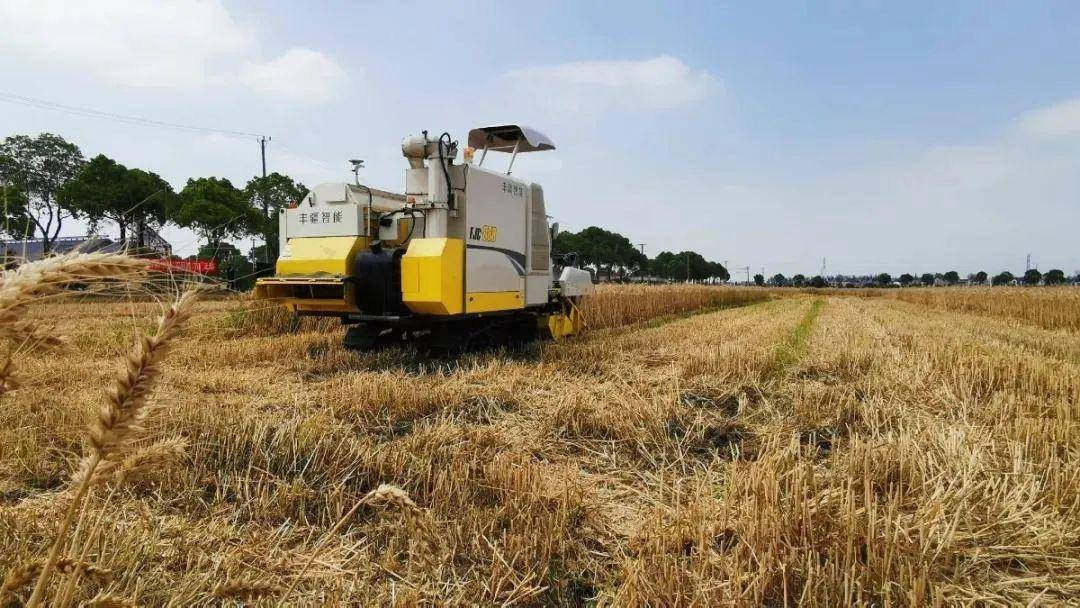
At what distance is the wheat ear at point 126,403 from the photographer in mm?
1138

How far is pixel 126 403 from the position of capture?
3.80 feet

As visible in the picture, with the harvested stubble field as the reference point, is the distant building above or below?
above

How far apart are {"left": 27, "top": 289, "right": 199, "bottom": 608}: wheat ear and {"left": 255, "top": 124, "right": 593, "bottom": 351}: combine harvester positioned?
5.38m

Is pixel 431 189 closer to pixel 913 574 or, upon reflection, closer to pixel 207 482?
pixel 207 482

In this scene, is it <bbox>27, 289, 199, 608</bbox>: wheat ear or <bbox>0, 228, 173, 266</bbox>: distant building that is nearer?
<bbox>27, 289, 199, 608</bbox>: wheat ear

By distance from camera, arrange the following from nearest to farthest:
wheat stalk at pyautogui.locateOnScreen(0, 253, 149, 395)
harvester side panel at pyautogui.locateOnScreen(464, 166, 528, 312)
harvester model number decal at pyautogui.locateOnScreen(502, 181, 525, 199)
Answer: wheat stalk at pyautogui.locateOnScreen(0, 253, 149, 395) < harvester side panel at pyautogui.locateOnScreen(464, 166, 528, 312) < harvester model number decal at pyautogui.locateOnScreen(502, 181, 525, 199)

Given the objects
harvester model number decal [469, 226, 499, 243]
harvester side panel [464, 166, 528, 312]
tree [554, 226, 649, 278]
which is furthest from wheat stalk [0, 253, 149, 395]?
tree [554, 226, 649, 278]

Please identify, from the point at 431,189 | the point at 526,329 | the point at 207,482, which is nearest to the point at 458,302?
the point at 431,189

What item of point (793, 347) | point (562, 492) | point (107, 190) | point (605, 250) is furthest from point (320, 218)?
point (605, 250)

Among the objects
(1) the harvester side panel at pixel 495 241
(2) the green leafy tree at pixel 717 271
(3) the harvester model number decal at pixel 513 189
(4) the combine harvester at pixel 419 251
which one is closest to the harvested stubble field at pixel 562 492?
(4) the combine harvester at pixel 419 251

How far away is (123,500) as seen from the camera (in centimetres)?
273

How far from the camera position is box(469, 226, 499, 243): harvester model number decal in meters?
7.31

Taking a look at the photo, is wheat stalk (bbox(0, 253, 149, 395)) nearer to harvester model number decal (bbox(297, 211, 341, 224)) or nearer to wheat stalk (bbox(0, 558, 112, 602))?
wheat stalk (bbox(0, 558, 112, 602))

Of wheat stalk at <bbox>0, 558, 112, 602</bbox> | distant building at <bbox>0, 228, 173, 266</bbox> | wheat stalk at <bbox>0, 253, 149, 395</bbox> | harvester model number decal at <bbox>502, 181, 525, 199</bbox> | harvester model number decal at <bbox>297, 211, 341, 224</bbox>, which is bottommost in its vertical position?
wheat stalk at <bbox>0, 558, 112, 602</bbox>
